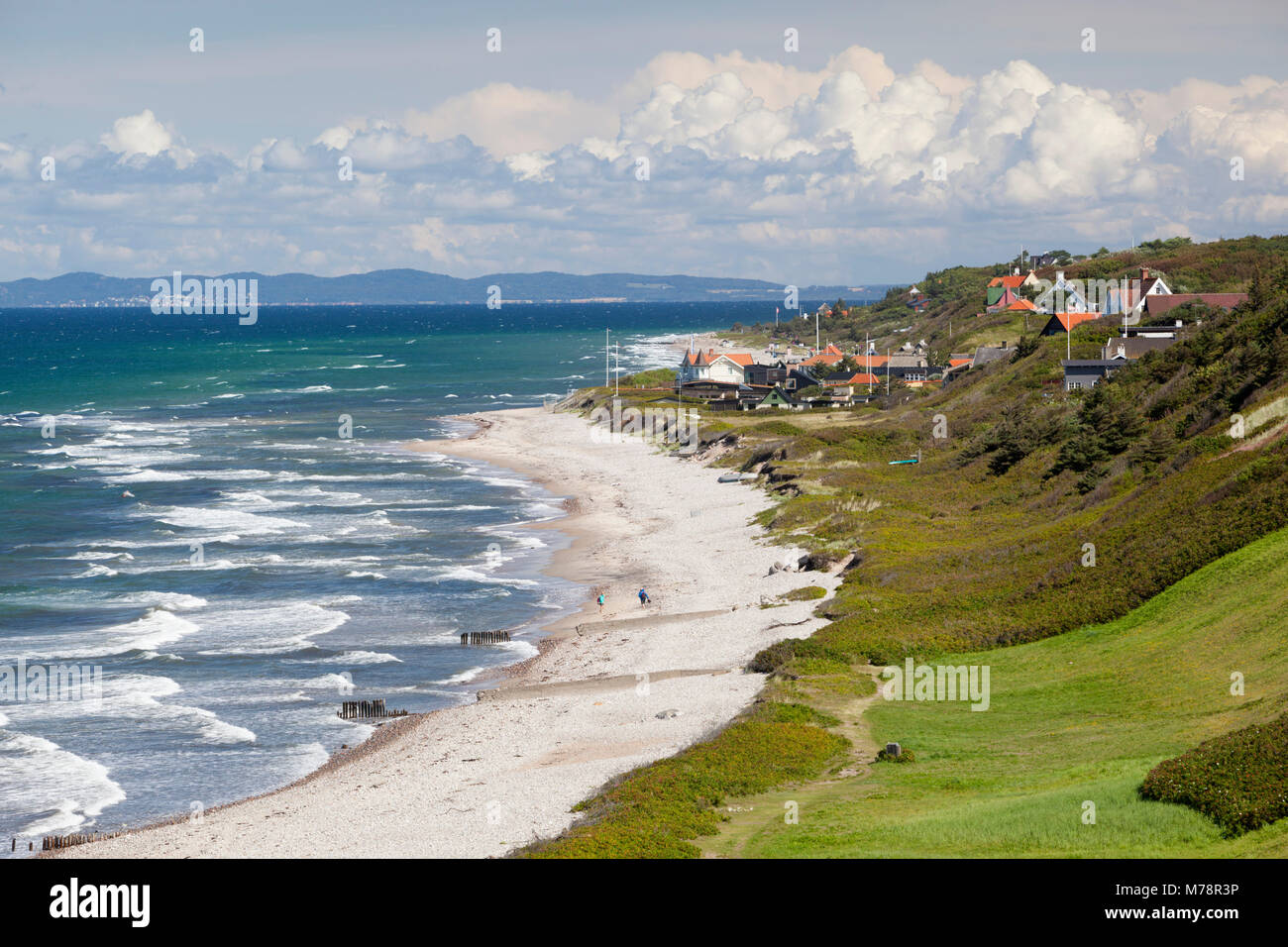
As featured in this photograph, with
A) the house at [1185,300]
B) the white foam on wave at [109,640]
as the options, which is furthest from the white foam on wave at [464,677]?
the house at [1185,300]

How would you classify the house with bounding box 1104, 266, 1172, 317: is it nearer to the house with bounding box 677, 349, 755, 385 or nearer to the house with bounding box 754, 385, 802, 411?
the house with bounding box 754, 385, 802, 411

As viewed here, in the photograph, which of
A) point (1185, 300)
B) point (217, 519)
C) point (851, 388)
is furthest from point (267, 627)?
point (851, 388)

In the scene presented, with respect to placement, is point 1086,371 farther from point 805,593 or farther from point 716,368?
point 716,368

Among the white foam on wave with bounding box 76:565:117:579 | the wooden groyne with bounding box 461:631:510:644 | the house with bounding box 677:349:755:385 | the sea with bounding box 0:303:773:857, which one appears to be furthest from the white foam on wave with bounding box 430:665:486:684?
the house with bounding box 677:349:755:385

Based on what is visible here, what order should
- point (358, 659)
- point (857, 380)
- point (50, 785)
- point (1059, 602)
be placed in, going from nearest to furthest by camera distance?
point (50, 785) → point (1059, 602) → point (358, 659) → point (857, 380)

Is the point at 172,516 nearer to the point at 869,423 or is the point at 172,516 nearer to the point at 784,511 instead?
the point at 784,511

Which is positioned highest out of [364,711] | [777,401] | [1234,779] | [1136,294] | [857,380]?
[1136,294]
